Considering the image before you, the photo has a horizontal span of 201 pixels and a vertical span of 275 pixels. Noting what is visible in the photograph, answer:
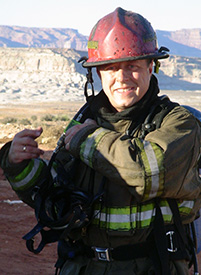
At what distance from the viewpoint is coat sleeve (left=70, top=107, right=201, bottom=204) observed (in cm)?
207

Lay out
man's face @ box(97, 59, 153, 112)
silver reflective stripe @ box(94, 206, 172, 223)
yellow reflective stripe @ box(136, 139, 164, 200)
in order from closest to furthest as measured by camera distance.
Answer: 1. yellow reflective stripe @ box(136, 139, 164, 200)
2. silver reflective stripe @ box(94, 206, 172, 223)
3. man's face @ box(97, 59, 153, 112)

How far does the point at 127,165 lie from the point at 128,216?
32 centimetres

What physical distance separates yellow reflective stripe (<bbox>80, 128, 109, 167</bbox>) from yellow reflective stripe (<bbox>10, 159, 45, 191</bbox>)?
41 cm

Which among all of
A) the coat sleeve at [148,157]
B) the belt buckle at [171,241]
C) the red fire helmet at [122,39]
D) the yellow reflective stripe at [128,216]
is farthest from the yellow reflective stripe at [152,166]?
the red fire helmet at [122,39]

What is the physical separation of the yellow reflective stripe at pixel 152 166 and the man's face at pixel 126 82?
390mm

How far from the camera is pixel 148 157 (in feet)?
6.79

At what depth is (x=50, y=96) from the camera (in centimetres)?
5906

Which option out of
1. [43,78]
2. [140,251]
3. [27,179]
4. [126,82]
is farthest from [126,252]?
[43,78]

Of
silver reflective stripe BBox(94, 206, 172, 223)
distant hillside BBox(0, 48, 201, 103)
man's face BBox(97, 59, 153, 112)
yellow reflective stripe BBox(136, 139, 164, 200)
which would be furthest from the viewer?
distant hillside BBox(0, 48, 201, 103)

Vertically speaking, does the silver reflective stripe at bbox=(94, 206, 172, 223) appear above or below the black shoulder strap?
below

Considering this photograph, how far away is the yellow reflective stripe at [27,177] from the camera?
2.46 meters

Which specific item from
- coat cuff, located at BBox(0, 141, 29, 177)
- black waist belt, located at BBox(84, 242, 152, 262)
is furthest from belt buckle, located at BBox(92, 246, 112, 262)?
coat cuff, located at BBox(0, 141, 29, 177)

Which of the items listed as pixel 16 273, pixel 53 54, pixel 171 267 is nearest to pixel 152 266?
pixel 171 267

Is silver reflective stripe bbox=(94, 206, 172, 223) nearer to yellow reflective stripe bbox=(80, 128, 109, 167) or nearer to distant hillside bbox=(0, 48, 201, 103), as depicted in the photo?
yellow reflective stripe bbox=(80, 128, 109, 167)
